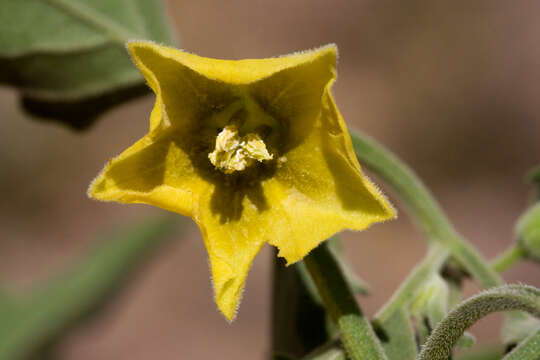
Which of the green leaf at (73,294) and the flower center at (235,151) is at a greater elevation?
the green leaf at (73,294)

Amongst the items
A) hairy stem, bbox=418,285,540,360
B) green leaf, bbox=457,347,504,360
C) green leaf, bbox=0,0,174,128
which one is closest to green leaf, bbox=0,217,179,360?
green leaf, bbox=0,0,174,128

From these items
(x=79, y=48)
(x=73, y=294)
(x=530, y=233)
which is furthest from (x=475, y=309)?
(x=73, y=294)

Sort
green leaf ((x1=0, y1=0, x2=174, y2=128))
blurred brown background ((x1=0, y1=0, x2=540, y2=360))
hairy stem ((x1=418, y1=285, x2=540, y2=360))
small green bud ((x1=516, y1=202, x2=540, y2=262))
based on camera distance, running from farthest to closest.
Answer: blurred brown background ((x1=0, y1=0, x2=540, y2=360))
green leaf ((x1=0, y1=0, x2=174, y2=128))
small green bud ((x1=516, y1=202, x2=540, y2=262))
hairy stem ((x1=418, y1=285, x2=540, y2=360))

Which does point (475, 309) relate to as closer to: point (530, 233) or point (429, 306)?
point (429, 306)

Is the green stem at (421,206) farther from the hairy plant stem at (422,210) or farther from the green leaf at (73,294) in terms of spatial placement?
the green leaf at (73,294)

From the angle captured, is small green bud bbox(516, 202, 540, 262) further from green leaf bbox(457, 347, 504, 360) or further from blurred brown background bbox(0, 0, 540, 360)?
blurred brown background bbox(0, 0, 540, 360)

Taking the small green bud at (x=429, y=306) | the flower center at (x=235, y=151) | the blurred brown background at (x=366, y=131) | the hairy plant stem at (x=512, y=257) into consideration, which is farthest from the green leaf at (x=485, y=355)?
the blurred brown background at (x=366, y=131)
